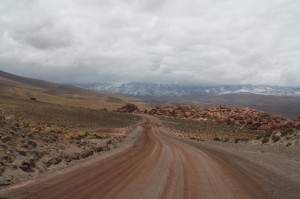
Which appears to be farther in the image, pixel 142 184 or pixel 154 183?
pixel 154 183

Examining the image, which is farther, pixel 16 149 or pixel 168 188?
pixel 16 149

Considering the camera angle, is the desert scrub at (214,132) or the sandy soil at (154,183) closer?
the sandy soil at (154,183)

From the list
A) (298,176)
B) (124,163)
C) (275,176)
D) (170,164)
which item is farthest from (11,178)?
(298,176)

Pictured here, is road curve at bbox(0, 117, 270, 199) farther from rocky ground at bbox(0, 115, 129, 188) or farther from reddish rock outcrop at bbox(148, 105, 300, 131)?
reddish rock outcrop at bbox(148, 105, 300, 131)

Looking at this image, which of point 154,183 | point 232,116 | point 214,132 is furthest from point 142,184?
point 232,116

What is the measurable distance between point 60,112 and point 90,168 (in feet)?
269

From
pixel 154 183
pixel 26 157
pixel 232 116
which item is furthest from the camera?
pixel 232 116

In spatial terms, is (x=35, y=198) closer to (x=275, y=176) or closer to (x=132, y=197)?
(x=132, y=197)

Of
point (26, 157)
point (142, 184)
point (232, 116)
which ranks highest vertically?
point (142, 184)

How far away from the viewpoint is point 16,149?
18594 millimetres

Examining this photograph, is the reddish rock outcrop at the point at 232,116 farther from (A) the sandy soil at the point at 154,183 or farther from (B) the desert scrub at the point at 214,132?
(A) the sandy soil at the point at 154,183

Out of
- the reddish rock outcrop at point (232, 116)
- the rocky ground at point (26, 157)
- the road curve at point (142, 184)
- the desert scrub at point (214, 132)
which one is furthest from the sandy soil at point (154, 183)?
the reddish rock outcrop at point (232, 116)

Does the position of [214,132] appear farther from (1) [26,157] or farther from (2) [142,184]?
(2) [142,184]

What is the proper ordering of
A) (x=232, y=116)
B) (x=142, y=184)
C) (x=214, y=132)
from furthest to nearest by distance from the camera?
(x=232, y=116), (x=214, y=132), (x=142, y=184)
